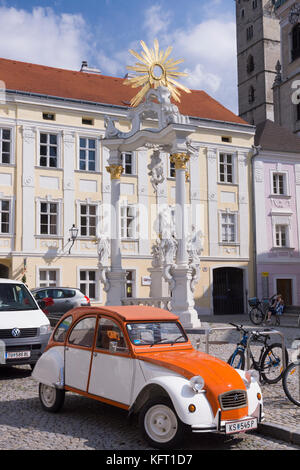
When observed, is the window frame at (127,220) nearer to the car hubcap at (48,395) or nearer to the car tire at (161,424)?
the car hubcap at (48,395)

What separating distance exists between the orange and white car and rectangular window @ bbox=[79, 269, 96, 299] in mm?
20113

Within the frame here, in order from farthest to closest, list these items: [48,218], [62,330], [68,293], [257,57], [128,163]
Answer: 1. [257,57]
2. [128,163]
3. [48,218]
4. [68,293]
5. [62,330]

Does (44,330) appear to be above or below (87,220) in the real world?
below

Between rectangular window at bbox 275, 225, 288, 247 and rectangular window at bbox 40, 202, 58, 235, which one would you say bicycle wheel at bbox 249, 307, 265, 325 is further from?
rectangular window at bbox 40, 202, 58, 235

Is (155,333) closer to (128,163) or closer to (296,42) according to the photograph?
(128,163)

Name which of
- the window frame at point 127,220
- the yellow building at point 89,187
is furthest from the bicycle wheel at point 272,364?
the window frame at point 127,220

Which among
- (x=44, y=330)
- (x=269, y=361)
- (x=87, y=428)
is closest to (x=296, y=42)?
(x=44, y=330)

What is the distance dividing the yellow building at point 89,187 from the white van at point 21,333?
1554 cm

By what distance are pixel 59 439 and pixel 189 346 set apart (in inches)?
80.0

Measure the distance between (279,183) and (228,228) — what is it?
4668mm

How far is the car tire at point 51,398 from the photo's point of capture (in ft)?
23.9

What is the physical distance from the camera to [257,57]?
7162 centimetres

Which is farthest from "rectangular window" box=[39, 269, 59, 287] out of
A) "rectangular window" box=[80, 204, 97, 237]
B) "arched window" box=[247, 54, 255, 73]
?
"arched window" box=[247, 54, 255, 73]

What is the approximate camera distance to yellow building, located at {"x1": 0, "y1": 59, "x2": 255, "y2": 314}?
26797 millimetres
